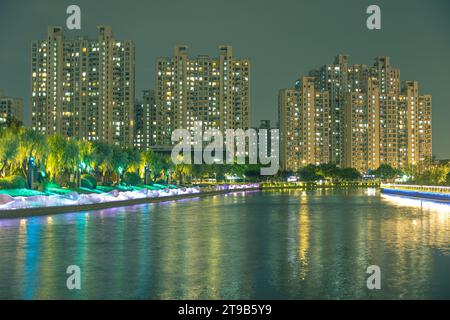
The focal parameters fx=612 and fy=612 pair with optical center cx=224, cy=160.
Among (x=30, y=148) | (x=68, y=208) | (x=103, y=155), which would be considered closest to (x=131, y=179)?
(x=103, y=155)

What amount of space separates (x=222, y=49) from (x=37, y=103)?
5491cm

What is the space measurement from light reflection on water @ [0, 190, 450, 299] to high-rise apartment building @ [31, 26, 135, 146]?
492 feet

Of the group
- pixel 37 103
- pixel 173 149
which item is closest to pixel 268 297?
pixel 173 149

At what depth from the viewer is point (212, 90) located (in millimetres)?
176625

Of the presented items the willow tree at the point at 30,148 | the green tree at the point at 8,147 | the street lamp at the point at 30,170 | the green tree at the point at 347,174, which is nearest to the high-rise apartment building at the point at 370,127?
the green tree at the point at 347,174

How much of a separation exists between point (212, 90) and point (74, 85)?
3875cm

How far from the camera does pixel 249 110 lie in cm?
17762

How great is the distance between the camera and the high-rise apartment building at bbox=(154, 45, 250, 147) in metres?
176

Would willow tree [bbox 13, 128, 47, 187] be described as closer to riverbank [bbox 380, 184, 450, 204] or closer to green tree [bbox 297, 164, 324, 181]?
riverbank [bbox 380, 184, 450, 204]

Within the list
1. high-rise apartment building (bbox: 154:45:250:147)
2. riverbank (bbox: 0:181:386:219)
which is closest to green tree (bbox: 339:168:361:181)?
high-rise apartment building (bbox: 154:45:250:147)

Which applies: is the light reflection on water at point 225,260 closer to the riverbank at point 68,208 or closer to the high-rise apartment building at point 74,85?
the riverbank at point 68,208

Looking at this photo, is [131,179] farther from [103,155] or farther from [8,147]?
[8,147]

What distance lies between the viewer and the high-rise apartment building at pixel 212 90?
176500 mm

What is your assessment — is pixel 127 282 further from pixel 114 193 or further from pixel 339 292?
pixel 114 193
